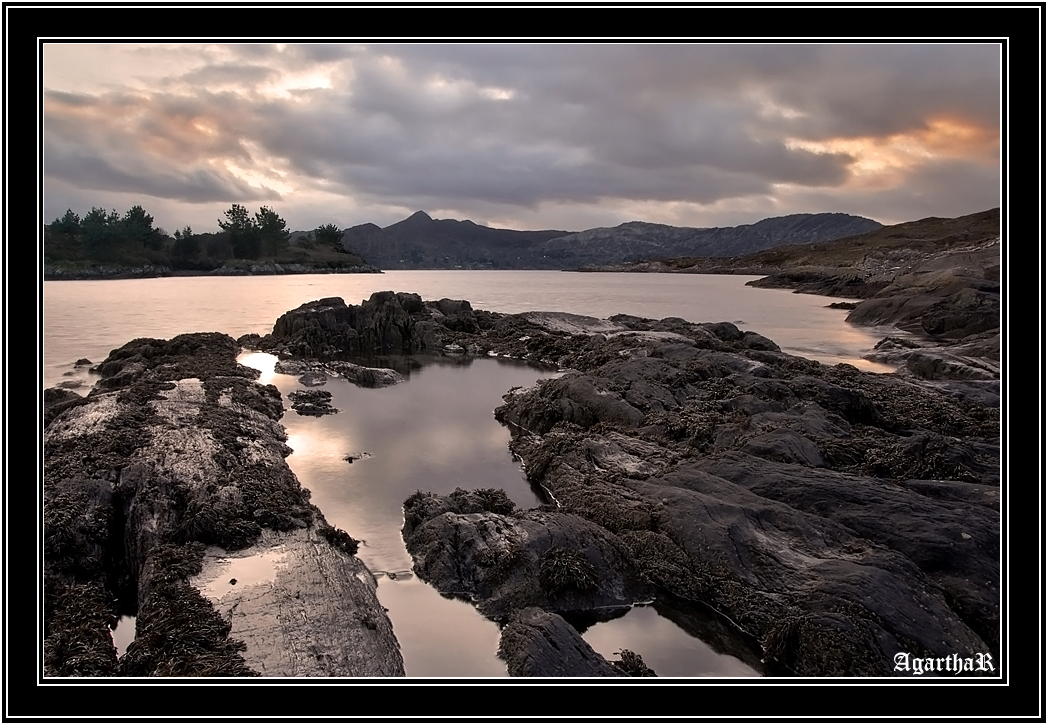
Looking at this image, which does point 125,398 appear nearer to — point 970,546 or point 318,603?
point 318,603

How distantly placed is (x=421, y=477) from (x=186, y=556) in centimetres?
638

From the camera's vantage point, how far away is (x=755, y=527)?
9906mm

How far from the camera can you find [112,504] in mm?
9883

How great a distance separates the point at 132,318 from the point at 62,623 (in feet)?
166

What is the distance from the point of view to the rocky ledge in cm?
771

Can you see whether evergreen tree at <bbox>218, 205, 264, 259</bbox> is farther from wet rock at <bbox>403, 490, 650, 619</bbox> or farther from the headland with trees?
wet rock at <bbox>403, 490, 650, 619</bbox>

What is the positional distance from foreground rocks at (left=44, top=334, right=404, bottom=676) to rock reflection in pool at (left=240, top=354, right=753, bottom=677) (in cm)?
61

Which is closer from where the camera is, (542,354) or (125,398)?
(125,398)

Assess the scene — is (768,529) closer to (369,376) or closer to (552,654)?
(552,654)

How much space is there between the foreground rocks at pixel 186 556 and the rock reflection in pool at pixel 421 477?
1.99 feet

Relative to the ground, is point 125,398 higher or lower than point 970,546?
higher

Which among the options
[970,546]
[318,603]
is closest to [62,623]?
[318,603]

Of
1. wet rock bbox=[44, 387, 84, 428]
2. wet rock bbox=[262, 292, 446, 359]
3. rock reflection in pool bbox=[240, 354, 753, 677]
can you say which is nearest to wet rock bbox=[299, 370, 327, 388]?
rock reflection in pool bbox=[240, 354, 753, 677]

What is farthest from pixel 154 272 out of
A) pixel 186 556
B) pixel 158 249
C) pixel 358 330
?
pixel 186 556
